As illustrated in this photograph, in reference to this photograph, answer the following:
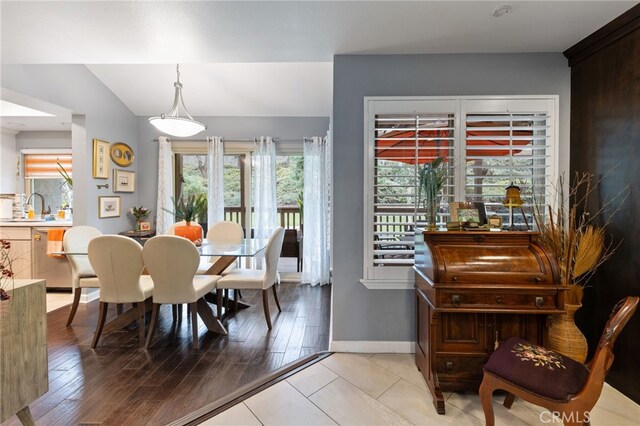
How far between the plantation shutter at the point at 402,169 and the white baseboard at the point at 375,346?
0.68 m

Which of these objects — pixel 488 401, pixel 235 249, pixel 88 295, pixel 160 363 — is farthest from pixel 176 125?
pixel 488 401

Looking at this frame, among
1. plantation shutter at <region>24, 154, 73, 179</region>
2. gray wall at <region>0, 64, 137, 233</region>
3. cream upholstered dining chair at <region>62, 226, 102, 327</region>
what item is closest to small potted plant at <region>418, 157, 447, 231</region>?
cream upholstered dining chair at <region>62, 226, 102, 327</region>

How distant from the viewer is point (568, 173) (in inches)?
97.9

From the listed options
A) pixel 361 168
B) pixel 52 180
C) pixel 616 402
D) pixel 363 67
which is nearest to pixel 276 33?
pixel 363 67

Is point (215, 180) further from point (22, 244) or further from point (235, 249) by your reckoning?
point (22, 244)

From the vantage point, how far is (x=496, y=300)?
1.82 m

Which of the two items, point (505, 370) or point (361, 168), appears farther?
point (361, 168)

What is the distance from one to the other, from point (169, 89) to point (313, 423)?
4.34m

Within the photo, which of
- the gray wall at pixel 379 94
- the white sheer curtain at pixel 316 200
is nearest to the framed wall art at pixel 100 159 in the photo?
the white sheer curtain at pixel 316 200

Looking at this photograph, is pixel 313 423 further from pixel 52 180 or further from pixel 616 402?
pixel 52 180

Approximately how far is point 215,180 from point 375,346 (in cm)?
341

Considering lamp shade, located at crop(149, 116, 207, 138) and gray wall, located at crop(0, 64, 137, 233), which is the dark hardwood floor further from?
lamp shade, located at crop(149, 116, 207, 138)

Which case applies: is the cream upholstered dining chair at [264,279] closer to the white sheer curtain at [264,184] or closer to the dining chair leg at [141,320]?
the dining chair leg at [141,320]

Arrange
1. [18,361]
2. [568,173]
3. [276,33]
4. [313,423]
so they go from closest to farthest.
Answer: [18,361], [313,423], [276,33], [568,173]
